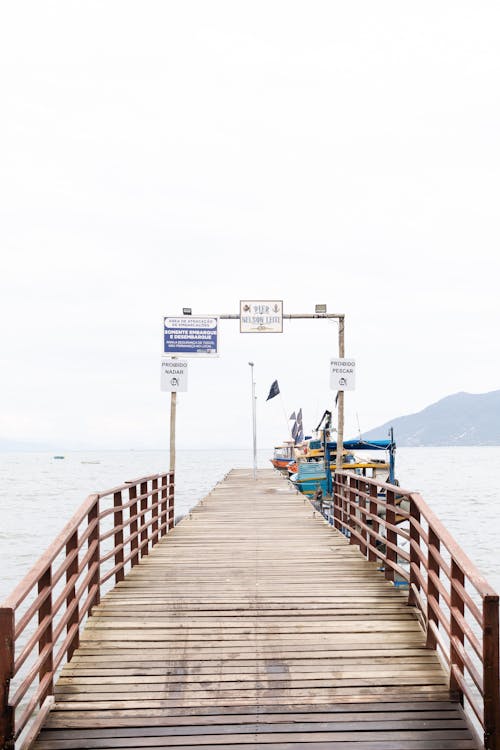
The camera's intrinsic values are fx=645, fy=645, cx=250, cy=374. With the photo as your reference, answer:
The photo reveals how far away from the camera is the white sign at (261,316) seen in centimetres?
1705

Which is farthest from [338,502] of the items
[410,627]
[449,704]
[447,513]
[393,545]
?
[447,513]

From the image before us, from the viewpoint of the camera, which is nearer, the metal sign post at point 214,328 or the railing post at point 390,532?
the railing post at point 390,532

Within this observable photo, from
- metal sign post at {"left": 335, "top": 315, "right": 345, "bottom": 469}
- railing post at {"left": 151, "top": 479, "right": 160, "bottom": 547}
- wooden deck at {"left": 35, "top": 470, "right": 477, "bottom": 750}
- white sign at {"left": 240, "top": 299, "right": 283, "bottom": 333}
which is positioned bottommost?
wooden deck at {"left": 35, "top": 470, "right": 477, "bottom": 750}

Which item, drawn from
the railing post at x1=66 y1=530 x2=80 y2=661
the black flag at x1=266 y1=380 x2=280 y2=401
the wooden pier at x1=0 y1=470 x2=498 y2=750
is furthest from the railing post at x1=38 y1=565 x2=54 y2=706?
the black flag at x1=266 y1=380 x2=280 y2=401

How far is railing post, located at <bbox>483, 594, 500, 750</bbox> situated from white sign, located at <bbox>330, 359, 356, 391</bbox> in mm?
11767

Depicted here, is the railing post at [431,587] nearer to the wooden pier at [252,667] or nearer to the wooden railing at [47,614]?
the wooden pier at [252,667]

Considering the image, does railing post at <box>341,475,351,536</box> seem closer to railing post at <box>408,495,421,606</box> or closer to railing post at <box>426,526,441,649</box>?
railing post at <box>408,495,421,606</box>

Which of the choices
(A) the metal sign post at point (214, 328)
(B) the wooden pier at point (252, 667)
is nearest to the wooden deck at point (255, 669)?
(B) the wooden pier at point (252, 667)

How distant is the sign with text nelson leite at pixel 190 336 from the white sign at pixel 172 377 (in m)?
0.65

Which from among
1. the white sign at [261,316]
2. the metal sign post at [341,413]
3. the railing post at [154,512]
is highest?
the white sign at [261,316]

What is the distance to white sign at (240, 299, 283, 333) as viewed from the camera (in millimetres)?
17047

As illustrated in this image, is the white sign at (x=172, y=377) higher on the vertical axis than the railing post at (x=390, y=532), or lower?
higher

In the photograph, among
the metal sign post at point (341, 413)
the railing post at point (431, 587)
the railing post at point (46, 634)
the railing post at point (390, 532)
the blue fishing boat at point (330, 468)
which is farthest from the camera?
the blue fishing boat at point (330, 468)

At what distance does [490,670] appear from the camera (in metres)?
4.12
